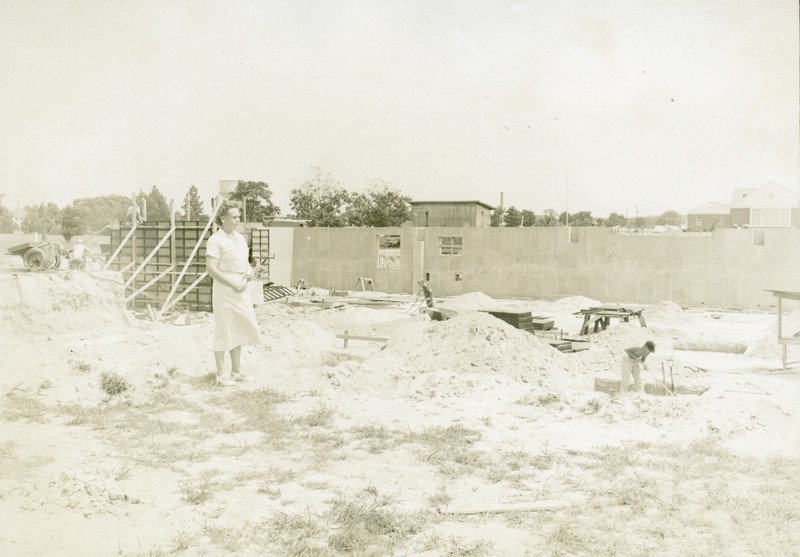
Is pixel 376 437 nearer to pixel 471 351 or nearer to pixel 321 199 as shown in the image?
pixel 471 351

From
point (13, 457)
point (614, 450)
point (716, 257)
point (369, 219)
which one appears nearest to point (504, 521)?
point (614, 450)

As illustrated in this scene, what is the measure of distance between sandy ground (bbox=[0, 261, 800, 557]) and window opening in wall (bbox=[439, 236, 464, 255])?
33.2ft

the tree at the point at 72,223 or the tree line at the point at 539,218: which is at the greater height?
the tree line at the point at 539,218

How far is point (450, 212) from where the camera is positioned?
32.1 meters

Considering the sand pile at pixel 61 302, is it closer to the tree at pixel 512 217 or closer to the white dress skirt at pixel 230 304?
the white dress skirt at pixel 230 304

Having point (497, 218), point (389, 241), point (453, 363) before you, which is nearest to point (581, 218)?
point (497, 218)

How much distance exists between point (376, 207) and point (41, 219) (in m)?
29.0

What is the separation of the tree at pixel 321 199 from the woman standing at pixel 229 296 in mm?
29645

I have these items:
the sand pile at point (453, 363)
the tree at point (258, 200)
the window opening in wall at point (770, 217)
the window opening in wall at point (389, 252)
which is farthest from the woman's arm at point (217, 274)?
the window opening in wall at point (770, 217)

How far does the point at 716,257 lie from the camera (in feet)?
54.0

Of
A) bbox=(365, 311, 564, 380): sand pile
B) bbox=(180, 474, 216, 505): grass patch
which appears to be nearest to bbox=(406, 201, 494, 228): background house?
bbox=(365, 311, 564, 380): sand pile

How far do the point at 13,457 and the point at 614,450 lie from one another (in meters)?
4.10

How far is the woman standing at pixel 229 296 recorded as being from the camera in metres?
6.46

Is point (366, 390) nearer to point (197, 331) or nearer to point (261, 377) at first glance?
point (261, 377)
